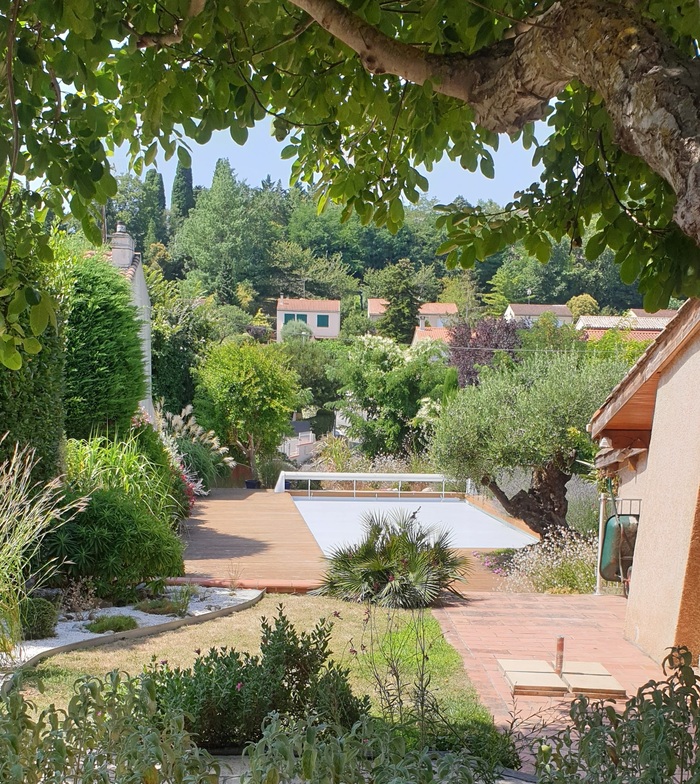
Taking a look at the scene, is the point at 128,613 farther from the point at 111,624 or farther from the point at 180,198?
the point at 180,198

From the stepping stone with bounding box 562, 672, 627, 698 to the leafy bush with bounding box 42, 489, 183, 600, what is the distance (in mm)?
4257

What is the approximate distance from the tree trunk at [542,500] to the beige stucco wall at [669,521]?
25.1 ft

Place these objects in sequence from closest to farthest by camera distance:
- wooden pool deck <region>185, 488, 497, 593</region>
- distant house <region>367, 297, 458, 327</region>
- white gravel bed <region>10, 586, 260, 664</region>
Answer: white gravel bed <region>10, 586, 260, 664</region>
wooden pool deck <region>185, 488, 497, 593</region>
distant house <region>367, 297, 458, 327</region>

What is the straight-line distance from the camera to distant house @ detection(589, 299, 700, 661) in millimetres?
6664

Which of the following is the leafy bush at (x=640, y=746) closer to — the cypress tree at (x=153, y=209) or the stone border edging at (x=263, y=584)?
the stone border edging at (x=263, y=584)

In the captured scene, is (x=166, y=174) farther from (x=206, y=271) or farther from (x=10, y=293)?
(x=10, y=293)

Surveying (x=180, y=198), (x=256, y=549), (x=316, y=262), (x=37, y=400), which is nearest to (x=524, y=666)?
(x=37, y=400)

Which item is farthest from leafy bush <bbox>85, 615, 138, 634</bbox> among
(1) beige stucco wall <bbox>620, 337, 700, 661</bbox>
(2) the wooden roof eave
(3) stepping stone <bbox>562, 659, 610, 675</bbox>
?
(2) the wooden roof eave

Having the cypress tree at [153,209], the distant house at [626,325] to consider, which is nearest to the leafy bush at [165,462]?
the distant house at [626,325]

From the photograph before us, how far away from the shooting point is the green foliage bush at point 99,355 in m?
12.5

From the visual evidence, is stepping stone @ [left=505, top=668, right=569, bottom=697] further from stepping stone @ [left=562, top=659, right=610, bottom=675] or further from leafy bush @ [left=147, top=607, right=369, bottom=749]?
leafy bush @ [left=147, top=607, right=369, bottom=749]

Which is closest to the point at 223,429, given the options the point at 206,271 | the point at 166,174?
the point at 206,271

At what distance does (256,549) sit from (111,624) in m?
5.60

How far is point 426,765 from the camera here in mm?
2779
